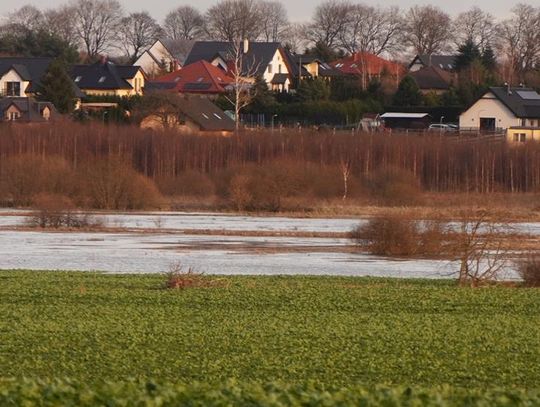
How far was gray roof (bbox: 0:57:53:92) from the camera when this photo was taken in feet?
300

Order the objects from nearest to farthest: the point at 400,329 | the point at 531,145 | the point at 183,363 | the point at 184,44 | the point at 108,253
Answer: the point at 183,363 < the point at 400,329 < the point at 108,253 < the point at 531,145 < the point at 184,44

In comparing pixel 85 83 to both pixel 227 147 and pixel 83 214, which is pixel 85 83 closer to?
pixel 227 147

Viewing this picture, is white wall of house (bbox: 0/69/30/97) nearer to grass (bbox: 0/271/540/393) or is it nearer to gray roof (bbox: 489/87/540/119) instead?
gray roof (bbox: 489/87/540/119)

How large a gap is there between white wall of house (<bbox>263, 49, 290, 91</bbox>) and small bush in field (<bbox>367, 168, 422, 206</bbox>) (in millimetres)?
43402

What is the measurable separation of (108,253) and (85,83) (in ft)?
201

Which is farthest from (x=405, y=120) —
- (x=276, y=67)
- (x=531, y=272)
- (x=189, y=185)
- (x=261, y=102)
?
(x=531, y=272)

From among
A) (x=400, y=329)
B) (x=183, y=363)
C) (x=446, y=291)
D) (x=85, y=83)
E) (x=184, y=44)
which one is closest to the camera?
(x=183, y=363)

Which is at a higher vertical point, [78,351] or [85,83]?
[85,83]

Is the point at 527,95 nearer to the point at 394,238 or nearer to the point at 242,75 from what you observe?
the point at 242,75

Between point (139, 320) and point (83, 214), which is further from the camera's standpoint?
point (83, 214)

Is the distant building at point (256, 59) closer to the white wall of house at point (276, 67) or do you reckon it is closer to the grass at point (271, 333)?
the white wall of house at point (276, 67)

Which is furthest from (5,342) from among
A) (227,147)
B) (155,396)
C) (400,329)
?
(227,147)

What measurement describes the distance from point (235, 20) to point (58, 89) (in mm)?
67664

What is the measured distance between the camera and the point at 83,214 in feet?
157
